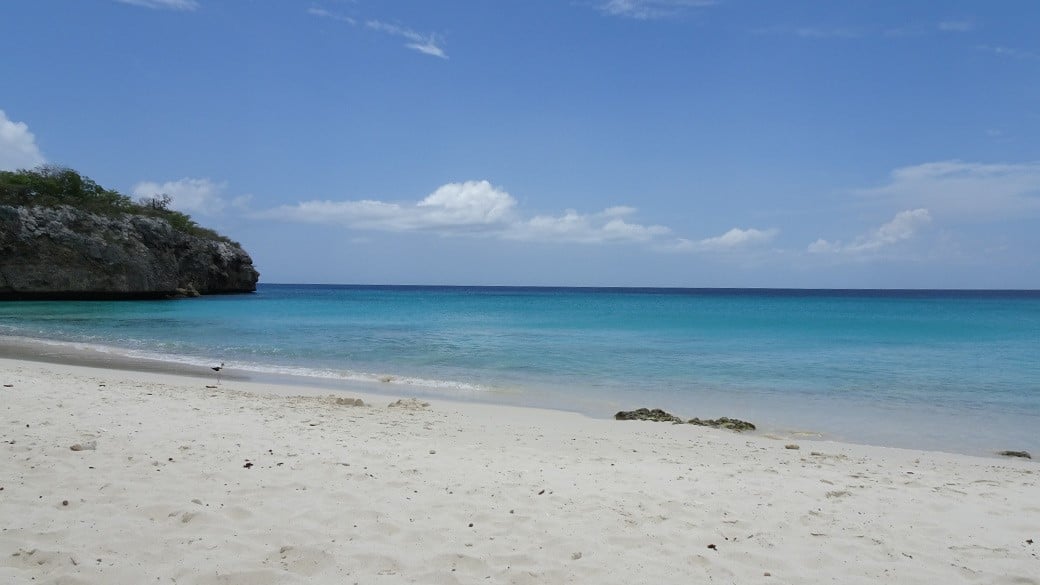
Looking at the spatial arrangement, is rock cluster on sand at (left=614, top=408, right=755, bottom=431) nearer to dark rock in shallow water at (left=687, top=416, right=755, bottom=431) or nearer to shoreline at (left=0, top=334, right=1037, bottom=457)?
dark rock in shallow water at (left=687, top=416, right=755, bottom=431)

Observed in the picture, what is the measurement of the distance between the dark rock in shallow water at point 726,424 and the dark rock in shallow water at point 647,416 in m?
0.29

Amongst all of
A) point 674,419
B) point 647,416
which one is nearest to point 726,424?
point 674,419

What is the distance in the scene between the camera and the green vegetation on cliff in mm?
48125

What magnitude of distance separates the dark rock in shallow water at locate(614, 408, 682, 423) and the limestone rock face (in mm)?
51361

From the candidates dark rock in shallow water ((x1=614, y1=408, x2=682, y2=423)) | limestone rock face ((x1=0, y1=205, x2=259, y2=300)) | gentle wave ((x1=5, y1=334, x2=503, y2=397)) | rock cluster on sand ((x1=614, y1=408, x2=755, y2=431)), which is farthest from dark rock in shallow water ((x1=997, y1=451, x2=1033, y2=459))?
limestone rock face ((x1=0, y1=205, x2=259, y2=300))

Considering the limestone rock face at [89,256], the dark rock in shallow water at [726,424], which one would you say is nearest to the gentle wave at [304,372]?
the dark rock in shallow water at [726,424]

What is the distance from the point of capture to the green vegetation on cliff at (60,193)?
4812cm

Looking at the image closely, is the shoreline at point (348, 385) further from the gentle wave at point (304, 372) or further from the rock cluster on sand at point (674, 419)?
the rock cluster on sand at point (674, 419)

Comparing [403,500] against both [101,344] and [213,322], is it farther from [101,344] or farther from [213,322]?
[213,322]

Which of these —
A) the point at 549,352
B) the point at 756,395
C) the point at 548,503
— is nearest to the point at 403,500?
the point at 548,503

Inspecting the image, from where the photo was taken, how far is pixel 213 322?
29500 millimetres

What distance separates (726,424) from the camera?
31.3 ft

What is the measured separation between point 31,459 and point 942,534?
7.48 metres

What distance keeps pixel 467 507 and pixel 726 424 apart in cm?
587
